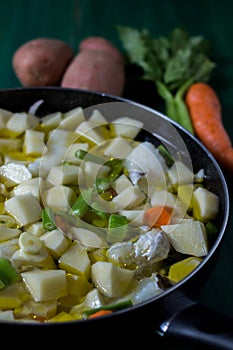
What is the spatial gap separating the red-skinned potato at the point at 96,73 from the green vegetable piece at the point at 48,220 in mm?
914

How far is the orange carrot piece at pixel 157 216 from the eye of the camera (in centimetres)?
173

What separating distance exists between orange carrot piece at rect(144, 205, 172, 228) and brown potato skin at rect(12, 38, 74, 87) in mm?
1094

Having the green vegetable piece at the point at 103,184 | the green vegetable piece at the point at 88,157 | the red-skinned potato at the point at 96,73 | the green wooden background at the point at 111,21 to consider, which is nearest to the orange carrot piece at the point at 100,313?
the green vegetable piece at the point at 103,184

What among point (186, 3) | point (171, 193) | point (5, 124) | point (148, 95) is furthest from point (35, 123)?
point (186, 3)

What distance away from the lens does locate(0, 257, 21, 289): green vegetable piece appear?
148 centimetres

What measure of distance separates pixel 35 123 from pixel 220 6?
179cm

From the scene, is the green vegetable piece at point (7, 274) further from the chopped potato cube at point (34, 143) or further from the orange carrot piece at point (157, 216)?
the chopped potato cube at point (34, 143)

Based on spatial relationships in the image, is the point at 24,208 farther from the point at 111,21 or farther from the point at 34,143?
the point at 111,21

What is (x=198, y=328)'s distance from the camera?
126 cm

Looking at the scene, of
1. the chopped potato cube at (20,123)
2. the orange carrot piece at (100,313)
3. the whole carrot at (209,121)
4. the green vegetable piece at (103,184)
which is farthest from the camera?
the whole carrot at (209,121)

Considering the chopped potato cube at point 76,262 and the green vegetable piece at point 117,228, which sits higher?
the green vegetable piece at point 117,228

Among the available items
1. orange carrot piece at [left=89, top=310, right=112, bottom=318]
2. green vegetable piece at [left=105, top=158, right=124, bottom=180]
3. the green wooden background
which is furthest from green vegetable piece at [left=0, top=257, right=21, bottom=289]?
the green wooden background

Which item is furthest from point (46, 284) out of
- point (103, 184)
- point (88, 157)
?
point (88, 157)

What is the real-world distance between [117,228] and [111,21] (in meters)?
1.89
